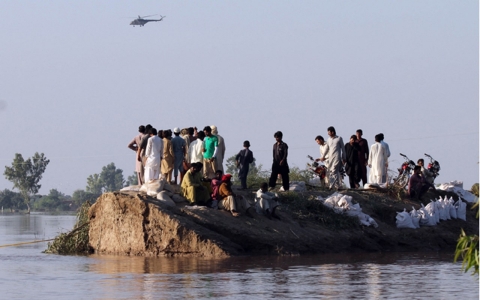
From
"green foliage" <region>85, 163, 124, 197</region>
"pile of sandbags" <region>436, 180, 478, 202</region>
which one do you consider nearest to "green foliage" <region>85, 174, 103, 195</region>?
"green foliage" <region>85, 163, 124, 197</region>

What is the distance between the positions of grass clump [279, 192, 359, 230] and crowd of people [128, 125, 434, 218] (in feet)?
1.82

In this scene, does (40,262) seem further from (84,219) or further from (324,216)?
(324,216)

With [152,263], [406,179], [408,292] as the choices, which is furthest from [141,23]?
[408,292]

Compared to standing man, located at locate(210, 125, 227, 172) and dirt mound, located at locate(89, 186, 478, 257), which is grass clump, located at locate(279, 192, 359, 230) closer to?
dirt mound, located at locate(89, 186, 478, 257)

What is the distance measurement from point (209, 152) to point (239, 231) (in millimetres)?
2409

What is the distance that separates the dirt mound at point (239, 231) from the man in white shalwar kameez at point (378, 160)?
4.87 feet

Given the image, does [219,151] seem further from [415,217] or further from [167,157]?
[415,217]

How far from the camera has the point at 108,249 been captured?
1908 centimetres

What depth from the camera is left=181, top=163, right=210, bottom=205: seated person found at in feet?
59.5

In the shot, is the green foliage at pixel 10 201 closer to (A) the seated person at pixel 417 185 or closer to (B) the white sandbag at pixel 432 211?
(A) the seated person at pixel 417 185

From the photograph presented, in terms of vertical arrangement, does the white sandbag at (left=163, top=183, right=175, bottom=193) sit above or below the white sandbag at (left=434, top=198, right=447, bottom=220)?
above

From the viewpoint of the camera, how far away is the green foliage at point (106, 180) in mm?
106375

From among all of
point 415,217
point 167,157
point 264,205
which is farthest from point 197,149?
point 415,217

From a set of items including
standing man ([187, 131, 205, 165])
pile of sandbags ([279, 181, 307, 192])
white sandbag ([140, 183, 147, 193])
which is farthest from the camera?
pile of sandbags ([279, 181, 307, 192])
